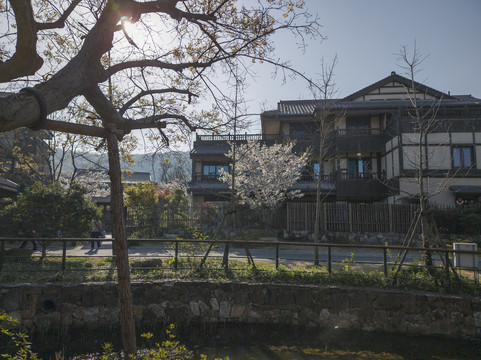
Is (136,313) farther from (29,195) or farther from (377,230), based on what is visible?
(377,230)

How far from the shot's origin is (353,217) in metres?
19.9

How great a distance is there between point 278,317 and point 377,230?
13.8m

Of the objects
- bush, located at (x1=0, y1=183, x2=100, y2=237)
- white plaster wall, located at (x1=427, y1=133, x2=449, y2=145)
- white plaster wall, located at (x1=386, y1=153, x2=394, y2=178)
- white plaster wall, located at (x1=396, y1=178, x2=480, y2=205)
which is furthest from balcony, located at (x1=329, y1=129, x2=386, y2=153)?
bush, located at (x1=0, y1=183, x2=100, y2=237)

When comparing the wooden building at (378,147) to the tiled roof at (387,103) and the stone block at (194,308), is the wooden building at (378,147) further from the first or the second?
the stone block at (194,308)

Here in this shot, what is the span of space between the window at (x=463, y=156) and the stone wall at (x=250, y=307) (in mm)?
17623

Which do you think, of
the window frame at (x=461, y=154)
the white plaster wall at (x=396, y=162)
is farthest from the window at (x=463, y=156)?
the white plaster wall at (x=396, y=162)

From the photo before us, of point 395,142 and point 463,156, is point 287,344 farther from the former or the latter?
point 463,156

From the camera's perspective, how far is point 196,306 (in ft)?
26.1

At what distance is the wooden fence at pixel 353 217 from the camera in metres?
19.5

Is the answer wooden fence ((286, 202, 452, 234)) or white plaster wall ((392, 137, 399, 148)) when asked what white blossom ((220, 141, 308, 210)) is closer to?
wooden fence ((286, 202, 452, 234))

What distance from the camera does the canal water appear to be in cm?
639

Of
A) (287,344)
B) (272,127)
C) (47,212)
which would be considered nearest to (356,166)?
(272,127)

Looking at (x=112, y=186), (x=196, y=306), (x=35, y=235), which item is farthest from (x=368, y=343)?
(x=35, y=235)

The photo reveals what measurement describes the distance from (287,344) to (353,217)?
47.1ft
